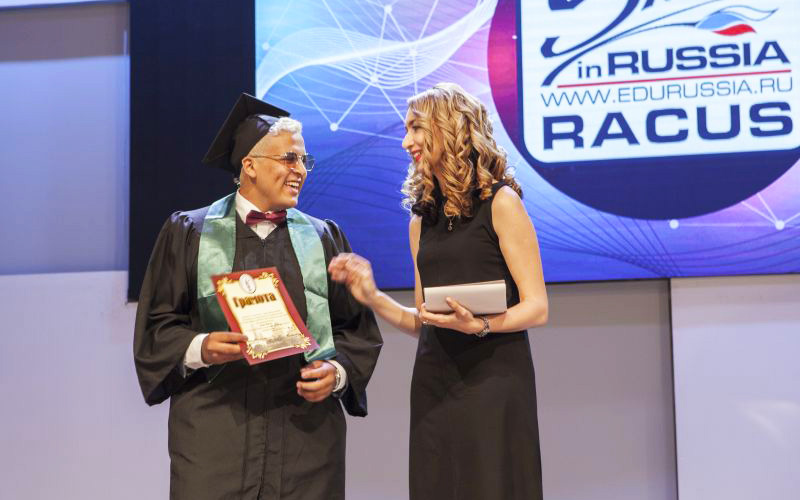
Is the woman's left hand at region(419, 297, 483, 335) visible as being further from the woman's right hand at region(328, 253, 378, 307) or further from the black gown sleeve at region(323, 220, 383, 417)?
the black gown sleeve at region(323, 220, 383, 417)

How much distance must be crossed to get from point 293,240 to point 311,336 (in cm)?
44

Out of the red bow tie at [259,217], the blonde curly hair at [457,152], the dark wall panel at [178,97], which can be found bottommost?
the red bow tie at [259,217]

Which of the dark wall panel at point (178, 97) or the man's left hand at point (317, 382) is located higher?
the dark wall panel at point (178, 97)

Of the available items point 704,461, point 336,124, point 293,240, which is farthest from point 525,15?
point 704,461

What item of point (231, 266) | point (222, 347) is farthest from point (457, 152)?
point (222, 347)

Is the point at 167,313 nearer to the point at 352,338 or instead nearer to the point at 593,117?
the point at 352,338

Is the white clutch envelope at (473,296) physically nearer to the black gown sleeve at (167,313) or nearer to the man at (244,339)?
the man at (244,339)

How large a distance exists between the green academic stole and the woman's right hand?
19 cm

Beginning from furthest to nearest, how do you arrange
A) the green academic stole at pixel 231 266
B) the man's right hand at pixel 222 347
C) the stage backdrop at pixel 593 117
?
the stage backdrop at pixel 593 117 < the green academic stole at pixel 231 266 < the man's right hand at pixel 222 347

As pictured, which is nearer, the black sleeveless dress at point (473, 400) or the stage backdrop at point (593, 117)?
the black sleeveless dress at point (473, 400)

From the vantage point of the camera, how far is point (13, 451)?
471cm

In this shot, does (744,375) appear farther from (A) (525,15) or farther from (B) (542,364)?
(A) (525,15)

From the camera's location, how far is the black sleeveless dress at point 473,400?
2.58 metres

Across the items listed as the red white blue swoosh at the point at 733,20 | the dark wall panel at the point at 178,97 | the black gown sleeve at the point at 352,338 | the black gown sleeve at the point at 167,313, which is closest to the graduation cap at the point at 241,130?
the black gown sleeve at the point at 167,313
